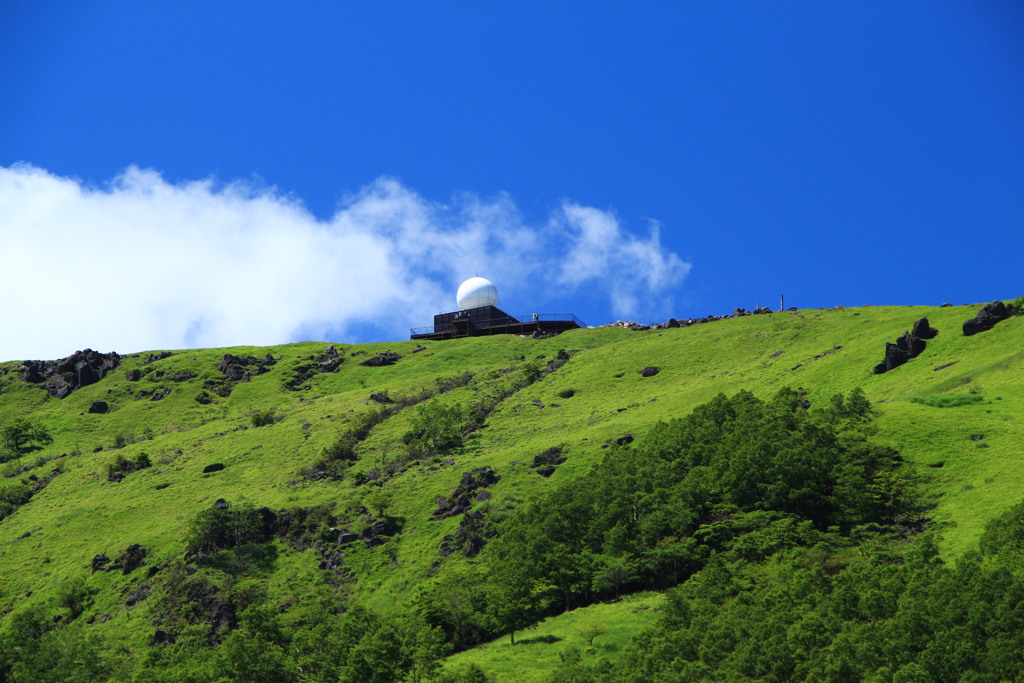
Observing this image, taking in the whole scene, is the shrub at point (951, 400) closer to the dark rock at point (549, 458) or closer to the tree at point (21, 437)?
the dark rock at point (549, 458)

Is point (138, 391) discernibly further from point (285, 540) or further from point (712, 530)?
point (712, 530)

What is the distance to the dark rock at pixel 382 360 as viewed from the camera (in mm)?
192125

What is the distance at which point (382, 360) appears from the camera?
193 metres

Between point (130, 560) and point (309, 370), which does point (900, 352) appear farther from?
point (309, 370)

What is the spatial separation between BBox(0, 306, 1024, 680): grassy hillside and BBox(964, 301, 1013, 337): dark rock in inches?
64.1

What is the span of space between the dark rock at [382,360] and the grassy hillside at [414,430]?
2.03 metres

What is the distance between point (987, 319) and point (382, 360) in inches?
4113

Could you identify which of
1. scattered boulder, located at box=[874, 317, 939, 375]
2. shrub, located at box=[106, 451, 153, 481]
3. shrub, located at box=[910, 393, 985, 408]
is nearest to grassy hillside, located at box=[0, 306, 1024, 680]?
shrub, located at box=[910, 393, 985, 408]

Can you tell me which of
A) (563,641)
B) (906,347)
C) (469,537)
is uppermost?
(906,347)

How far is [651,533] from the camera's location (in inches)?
3580

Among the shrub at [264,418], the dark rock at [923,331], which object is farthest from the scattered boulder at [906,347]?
the shrub at [264,418]

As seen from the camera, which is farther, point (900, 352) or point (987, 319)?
point (987, 319)

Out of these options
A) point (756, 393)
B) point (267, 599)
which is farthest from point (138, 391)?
point (756, 393)

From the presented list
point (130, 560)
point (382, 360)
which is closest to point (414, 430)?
point (130, 560)
